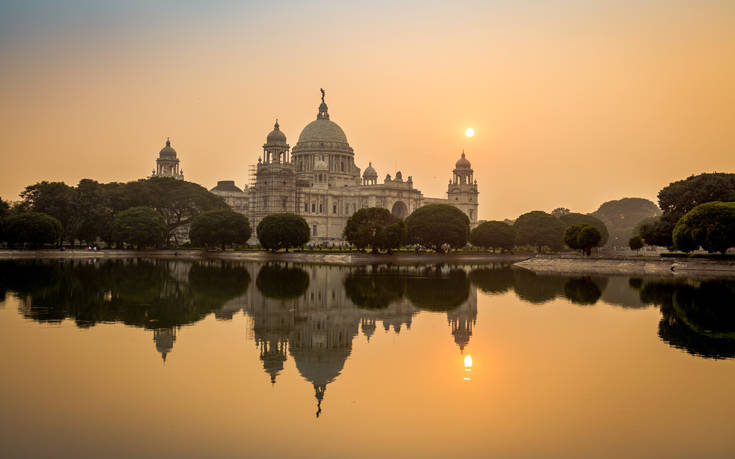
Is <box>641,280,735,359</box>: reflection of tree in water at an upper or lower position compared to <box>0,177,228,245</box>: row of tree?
lower

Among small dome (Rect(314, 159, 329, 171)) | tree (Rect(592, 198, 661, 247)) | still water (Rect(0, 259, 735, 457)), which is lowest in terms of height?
still water (Rect(0, 259, 735, 457))

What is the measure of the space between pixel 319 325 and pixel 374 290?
13021 millimetres

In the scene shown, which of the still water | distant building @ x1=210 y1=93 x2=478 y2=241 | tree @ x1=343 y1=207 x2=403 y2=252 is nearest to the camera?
the still water

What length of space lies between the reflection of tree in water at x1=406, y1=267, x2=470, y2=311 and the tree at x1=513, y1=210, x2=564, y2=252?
162ft

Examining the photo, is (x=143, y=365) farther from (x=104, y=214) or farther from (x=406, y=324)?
(x=104, y=214)

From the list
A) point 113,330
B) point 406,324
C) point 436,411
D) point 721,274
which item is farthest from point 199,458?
point 721,274

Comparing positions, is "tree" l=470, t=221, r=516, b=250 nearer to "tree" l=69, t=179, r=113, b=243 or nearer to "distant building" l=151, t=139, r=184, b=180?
"tree" l=69, t=179, r=113, b=243

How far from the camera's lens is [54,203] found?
7881 centimetres

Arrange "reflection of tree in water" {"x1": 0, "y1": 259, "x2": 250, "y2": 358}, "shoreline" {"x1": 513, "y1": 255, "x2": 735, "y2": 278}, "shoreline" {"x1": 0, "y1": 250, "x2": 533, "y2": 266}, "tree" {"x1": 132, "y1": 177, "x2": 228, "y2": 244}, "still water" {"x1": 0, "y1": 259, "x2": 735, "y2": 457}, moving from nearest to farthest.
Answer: "still water" {"x1": 0, "y1": 259, "x2": 735, "y2": 457} → "reflection of tree in water" {"x1": 0, "y1": 259, "x2": 250, "y2": 358} → "shoreline" {"x1": 513, "y1": 255, "x2": 735, "y2": 278} → "shoreline" {"x1": 0, "y1": 250, "x2": 533, "y2": 266} → "tree" {"x1": 132, "y1": 177, "x2": 228, "y2": 244}

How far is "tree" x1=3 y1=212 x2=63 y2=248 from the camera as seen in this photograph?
229 feet

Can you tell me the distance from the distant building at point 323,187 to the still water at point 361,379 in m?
87.3

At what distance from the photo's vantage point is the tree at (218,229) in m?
79.8

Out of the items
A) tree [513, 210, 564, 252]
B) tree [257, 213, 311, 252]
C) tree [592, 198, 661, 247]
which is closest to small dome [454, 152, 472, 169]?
tree [513, 210, 564, 252]

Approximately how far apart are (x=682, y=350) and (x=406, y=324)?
8.22 meters
